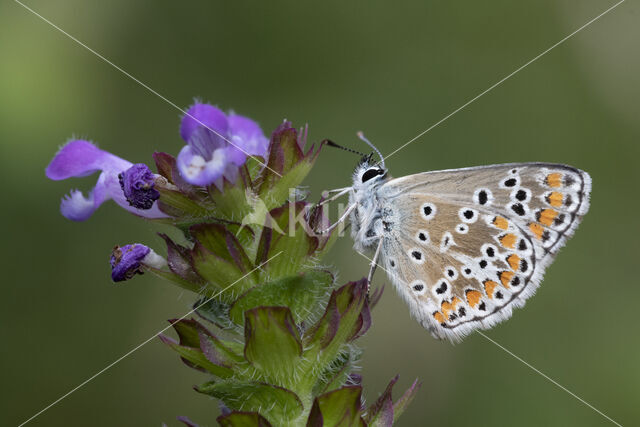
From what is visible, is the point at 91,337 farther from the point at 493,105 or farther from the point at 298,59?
the point at 493,105

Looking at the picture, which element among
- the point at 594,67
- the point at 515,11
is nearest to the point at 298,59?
the point at 515,11

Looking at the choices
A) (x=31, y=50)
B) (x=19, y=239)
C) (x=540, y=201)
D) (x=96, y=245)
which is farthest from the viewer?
(x=96, y=245)

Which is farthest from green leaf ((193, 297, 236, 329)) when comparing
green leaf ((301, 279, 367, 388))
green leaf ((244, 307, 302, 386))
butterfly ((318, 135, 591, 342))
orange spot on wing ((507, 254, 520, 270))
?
orange spot on wing ((507, 254, 520, 270))

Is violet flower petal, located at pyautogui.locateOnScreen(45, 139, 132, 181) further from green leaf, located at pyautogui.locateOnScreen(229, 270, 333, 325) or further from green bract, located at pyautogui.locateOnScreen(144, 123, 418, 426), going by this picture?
green leaf, located at pyautogui.locateOnScreen(229, 270, 333, 325)

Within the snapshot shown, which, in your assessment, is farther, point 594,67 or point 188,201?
point 594,67

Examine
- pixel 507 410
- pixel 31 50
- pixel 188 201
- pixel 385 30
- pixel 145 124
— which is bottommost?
pixel 507 410

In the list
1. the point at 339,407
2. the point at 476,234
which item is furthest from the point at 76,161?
the point at 476,234

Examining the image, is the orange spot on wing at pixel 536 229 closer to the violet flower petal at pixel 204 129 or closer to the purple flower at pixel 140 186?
the violet flower petal at pixel 204 129
